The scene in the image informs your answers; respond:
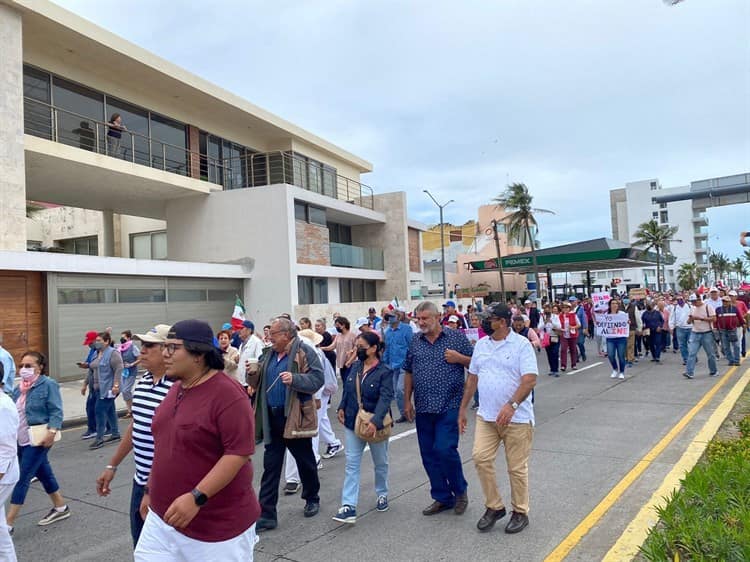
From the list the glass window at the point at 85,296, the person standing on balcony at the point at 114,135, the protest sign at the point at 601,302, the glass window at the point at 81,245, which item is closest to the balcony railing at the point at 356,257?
the person standing on balcony at the point at 114,135

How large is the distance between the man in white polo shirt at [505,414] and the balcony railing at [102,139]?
16262mm

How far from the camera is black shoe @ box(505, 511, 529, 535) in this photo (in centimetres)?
450

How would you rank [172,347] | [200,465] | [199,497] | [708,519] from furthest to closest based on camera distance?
1. [708,519]
2. [172,347]
3. [200,465]
4. [199,497]

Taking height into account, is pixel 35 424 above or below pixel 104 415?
above

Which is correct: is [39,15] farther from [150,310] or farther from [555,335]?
[555,335]

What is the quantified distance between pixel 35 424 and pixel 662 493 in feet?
18.6

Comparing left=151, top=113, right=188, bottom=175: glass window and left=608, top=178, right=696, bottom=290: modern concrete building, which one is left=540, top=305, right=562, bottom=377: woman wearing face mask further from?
left=608, top=178, right=696, bottom=290: modern concrete building

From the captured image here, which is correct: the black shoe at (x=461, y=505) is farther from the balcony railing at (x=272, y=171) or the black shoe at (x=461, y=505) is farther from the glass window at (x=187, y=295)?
the balcony railing at (x=272, y=171)

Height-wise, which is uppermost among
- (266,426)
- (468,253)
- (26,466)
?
(468,253)

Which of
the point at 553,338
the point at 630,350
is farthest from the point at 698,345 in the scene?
the point at 630,350

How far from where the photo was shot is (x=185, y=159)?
2205cm

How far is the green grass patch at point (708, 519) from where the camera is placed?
3.21 meters

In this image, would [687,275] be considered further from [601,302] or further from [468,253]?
[601,302]

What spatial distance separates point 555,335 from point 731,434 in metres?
7.01
